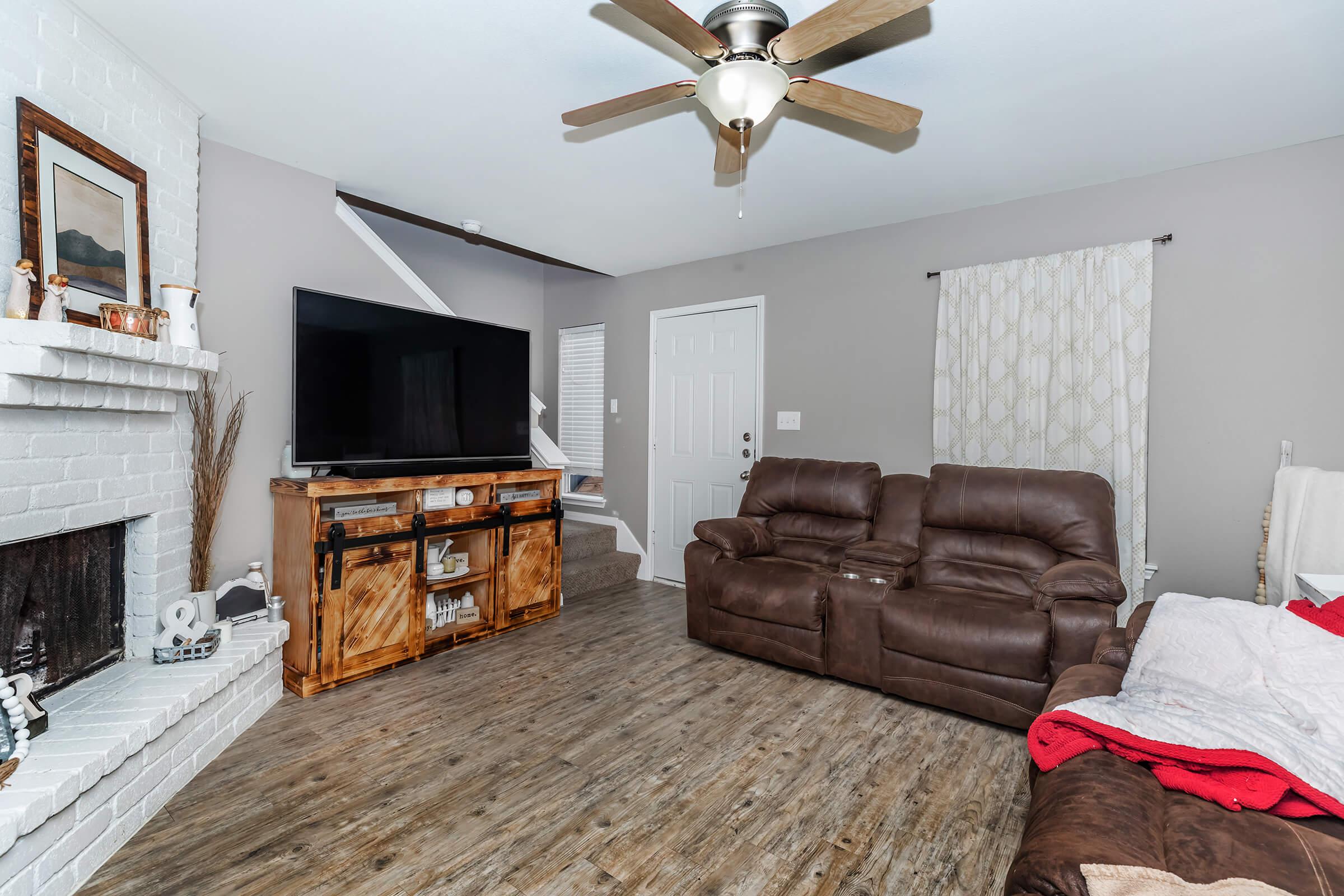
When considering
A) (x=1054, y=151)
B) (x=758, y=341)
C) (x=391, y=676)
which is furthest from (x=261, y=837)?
(x=1054, y=151)

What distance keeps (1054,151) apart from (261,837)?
400 cm

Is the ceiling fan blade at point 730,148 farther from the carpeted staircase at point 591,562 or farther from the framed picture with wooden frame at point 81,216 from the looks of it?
the carpeted staircase at point 591,562

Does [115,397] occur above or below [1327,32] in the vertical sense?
below

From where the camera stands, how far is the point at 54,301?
1784 mm

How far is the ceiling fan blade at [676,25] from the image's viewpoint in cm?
152

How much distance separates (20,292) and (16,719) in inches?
44.9

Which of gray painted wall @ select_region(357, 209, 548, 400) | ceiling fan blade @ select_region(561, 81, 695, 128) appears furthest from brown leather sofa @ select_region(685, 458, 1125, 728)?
gray painted wall @ select_region(357, 209, 548, 400)

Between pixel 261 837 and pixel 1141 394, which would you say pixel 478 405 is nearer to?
pixel 261 837

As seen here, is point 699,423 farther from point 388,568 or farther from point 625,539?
point 388,568

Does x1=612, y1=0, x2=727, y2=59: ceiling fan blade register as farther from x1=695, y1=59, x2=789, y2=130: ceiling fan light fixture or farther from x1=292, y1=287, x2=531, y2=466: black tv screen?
x1=292, y1=287, x2=531, y2=466: black tv screen

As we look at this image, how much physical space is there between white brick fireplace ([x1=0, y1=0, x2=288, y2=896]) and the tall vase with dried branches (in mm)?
66

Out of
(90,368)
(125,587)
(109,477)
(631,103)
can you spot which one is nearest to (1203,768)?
(631,103)

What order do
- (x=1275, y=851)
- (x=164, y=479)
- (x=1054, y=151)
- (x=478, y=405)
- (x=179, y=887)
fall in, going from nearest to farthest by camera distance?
1. (x=1275, y=851)
2. (x=179, y=887)
3. (x=164, y=479)
4. (x=1054, y=151)
5. (x=478, y=405)

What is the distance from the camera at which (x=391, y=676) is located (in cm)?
299
